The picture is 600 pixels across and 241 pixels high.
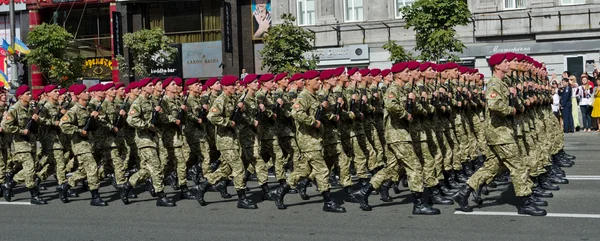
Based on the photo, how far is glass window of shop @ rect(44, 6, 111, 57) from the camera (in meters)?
37.0

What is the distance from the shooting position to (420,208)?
30.9ft

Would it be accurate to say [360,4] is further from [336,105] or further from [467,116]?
[336,105]

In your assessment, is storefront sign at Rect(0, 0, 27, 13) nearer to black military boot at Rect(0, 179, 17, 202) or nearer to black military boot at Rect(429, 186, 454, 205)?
black military boot at Rect(0, 179, 17, 202)

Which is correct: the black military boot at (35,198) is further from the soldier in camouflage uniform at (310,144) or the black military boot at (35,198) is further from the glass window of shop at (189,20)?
the glass window of shop at (189,20)

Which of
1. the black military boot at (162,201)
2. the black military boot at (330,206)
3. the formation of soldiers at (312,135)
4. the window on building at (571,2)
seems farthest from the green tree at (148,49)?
the black military boot at (330,206)

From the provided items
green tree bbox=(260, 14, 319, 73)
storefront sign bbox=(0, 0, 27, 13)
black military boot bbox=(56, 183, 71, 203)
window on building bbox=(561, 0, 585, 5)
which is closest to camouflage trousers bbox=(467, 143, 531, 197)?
black military boot bbox=(56, 183, 71, 203)

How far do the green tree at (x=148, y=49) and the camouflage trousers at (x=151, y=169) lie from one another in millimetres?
19651

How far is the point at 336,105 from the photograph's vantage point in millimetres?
10922

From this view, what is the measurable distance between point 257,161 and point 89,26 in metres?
28.5

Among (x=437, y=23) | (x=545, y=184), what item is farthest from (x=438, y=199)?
(x=437, y=23)

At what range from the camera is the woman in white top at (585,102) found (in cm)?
2173

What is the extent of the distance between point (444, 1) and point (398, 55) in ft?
7.23

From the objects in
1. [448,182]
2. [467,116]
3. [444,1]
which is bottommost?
[448,182]

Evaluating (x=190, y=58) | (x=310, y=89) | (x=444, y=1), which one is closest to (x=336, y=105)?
(x=310, y=89)
